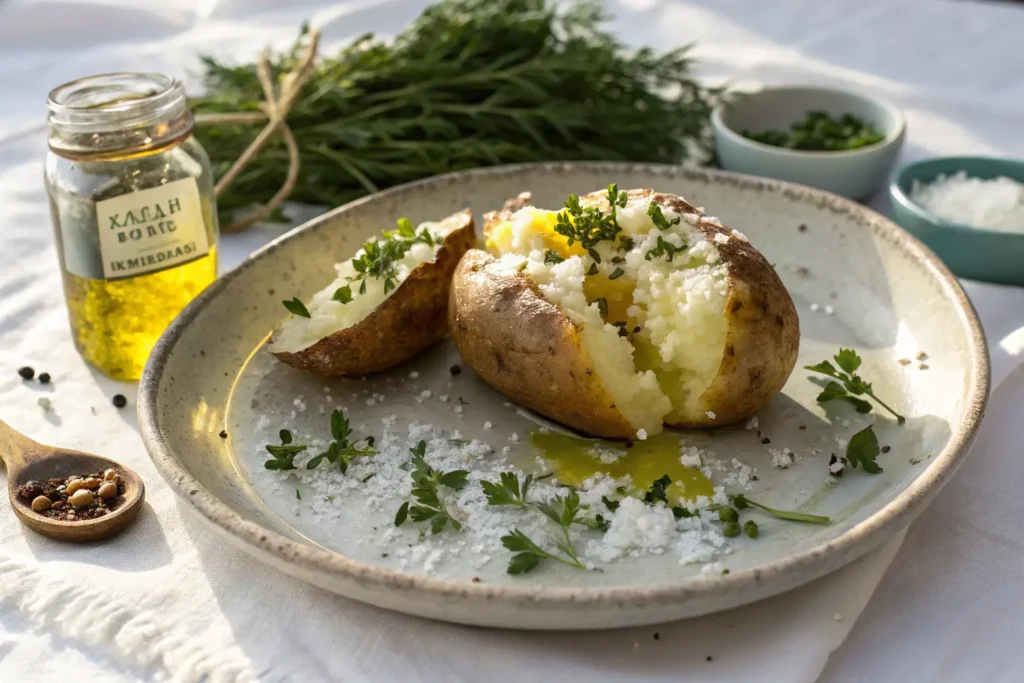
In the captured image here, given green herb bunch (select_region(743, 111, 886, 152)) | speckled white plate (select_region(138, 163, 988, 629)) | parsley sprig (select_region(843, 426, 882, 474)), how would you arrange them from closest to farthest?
speckled white plate (select_region(138, 163, 988, 629)) < parsley sprig (select_region(843, 426, 882, 474)) < green herb bunch (select_region(743, 111, 886, 152))

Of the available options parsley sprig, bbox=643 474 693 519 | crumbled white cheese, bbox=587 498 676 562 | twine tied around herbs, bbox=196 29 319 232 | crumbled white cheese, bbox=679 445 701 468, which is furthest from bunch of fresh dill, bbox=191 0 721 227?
crumbled white cheese, bbox=587 498 676 562

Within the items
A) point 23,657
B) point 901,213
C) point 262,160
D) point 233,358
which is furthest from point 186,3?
point 23,657

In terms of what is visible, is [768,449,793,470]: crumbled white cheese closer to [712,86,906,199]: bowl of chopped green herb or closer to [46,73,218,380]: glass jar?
[712,86,906,199]: bowl of chopped green herb

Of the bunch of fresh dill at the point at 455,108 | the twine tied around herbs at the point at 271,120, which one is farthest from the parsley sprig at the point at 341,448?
the bunch of fresh dill at the point at 455,108

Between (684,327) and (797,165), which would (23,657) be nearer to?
(684,327)

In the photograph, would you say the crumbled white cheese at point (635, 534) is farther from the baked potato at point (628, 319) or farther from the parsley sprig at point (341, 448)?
the parsley sprig at point (341, 448)

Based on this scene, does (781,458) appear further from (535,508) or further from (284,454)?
(284,454)

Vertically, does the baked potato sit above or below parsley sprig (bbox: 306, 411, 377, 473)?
above
